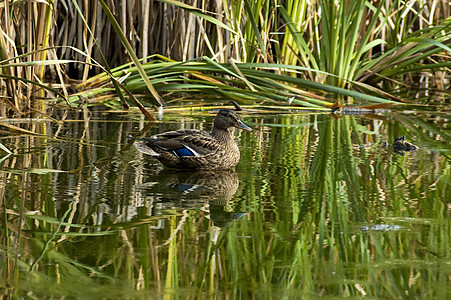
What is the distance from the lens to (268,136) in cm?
509

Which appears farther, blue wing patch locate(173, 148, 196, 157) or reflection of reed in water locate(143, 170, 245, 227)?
blue wing patch locate(173, 148, 196, 157)

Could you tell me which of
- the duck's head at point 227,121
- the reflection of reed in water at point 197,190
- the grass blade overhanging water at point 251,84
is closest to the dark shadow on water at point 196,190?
the reflection of reed in water at point 197,190

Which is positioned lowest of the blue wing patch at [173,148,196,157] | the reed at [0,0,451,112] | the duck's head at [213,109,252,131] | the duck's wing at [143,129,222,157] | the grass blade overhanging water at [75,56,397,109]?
the blue wing patch at [173,148,196,157]

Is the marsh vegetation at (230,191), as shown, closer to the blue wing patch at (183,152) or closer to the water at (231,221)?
the water at (231,221)

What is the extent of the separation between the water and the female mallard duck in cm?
7

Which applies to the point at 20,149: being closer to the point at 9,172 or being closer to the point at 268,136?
the point at 9,172

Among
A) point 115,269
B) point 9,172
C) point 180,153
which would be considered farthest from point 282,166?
point 115,269

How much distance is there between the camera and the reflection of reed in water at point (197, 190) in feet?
10.2

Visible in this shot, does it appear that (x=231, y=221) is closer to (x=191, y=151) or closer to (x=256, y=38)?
(x=191, y=151)

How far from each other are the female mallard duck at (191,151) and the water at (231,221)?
7 centimetres

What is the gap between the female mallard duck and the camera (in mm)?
4051

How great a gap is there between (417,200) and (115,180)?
56.5 inches

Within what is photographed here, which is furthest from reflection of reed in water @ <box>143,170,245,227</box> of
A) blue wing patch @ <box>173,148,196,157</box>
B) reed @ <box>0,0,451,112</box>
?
reed @ <box>0,0,451,112</box>

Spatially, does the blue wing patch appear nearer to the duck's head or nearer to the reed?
the duck's head
